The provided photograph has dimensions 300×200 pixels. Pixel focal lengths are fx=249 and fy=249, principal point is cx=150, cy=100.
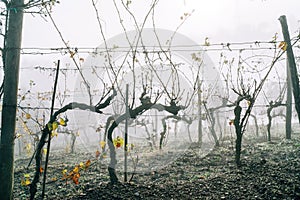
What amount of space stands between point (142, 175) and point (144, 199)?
9.55ft

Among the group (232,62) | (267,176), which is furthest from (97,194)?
(232,62)

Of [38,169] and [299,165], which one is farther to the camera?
[299,165]

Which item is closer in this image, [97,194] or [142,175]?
[97,194]

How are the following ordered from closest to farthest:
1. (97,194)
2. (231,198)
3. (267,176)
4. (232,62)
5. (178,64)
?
(231,198) < (97,194) < (267,176) < (178,64) < (232,62)

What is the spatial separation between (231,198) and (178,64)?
12.7 feet

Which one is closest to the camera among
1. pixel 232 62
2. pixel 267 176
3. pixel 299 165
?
Result: pixel 267 176

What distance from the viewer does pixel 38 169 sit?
14.3ft

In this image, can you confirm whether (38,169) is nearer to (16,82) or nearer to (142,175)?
(16,82)

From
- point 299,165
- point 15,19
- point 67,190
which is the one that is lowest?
point 67,190

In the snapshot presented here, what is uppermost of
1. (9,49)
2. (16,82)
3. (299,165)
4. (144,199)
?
(9,49)

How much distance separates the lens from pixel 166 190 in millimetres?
4660

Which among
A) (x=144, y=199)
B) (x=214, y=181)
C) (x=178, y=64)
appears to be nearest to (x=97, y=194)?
(x=144, y=199)

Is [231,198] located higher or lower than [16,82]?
lower

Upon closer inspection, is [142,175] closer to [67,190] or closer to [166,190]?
[67,190]
